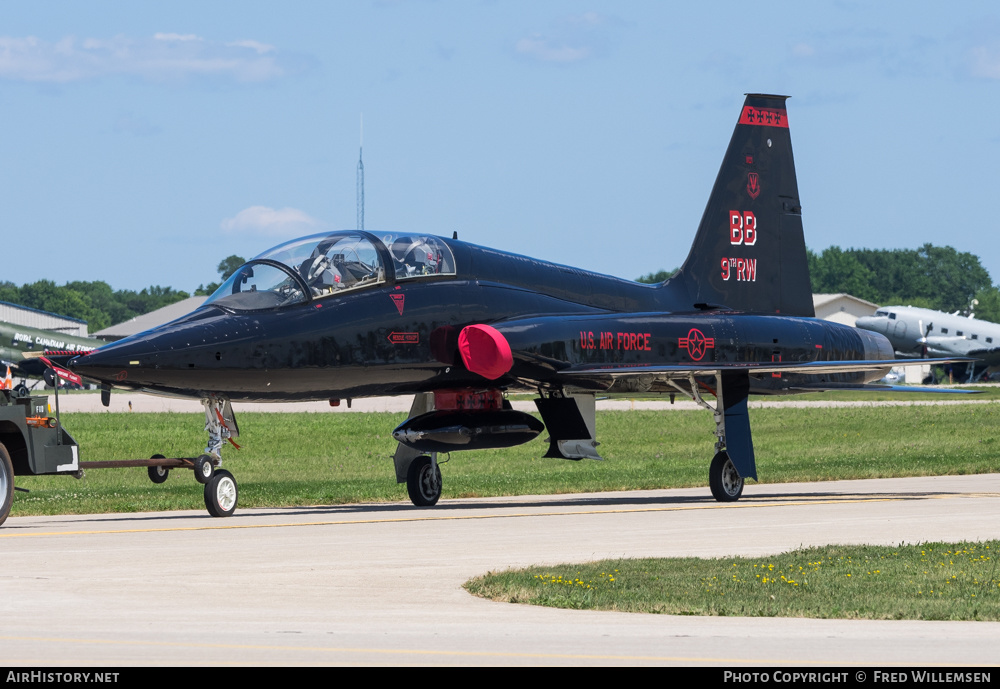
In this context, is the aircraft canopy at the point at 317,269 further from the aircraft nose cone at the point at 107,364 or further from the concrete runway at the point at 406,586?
the concrete runway at the point at 406,586

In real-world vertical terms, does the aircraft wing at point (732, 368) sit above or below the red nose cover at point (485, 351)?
below

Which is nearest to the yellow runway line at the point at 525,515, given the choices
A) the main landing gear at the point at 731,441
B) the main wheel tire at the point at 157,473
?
the main landing gear at the point at 731,441

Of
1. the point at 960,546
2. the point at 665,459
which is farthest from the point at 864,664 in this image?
the point at 665,459

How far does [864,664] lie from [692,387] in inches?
564

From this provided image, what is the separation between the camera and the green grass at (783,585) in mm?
9711

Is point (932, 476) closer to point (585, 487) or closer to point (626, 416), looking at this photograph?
point (585, 487)

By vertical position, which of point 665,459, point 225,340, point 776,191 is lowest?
point 665,459

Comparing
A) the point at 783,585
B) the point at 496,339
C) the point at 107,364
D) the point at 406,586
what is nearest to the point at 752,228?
the point at 496,339

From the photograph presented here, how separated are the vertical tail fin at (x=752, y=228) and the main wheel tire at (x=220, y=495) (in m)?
9.66

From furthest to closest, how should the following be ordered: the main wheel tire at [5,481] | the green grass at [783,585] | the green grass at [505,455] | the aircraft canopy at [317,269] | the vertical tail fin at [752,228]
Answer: the vertical tail fin at [752,228] → the green grass at [505,455] → the aircraft canopy at [317,269] → the main wheel tire at [5,481] → the green grass at [783,585]

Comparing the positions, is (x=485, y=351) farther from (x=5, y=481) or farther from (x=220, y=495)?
(x=5, y=481)

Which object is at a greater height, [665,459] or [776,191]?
[776,191]

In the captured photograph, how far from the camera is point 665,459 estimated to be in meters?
34.6

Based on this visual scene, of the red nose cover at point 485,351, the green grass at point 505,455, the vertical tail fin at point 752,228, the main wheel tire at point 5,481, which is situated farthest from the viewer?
the vertical tail fin at point 752,228
